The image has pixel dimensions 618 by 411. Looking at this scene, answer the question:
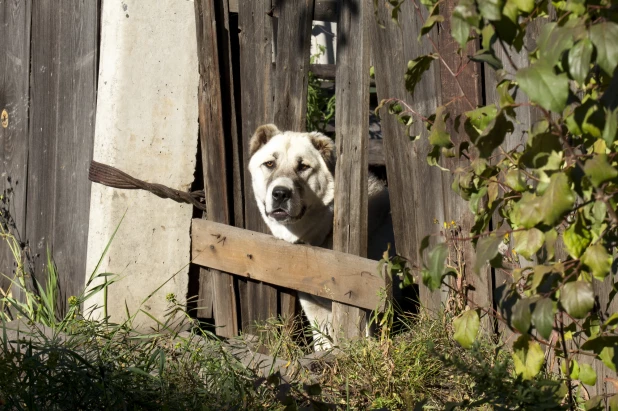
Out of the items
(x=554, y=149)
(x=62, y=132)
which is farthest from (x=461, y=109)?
(x=62, y=132)

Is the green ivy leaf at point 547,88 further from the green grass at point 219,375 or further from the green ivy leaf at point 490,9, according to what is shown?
the green grass at point 219,375

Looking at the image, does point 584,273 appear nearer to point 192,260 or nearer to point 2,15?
point 192,260

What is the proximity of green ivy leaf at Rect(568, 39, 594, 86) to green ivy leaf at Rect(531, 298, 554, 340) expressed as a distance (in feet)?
1.45

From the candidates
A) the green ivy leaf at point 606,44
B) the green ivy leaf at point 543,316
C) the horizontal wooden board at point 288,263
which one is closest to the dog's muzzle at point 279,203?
the horizontal wooden board at point 288,263

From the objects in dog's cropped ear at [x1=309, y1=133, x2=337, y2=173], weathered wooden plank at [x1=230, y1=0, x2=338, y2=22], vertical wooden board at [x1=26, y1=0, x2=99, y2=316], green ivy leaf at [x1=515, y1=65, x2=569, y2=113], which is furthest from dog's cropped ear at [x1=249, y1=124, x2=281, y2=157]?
green ivy leaf at [x1=515, y1=65, x2=569, y2=113]

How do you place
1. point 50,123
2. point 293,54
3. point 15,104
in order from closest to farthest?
point 293,54
point 50,123
point 15,104

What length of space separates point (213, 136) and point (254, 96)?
1.23 feet

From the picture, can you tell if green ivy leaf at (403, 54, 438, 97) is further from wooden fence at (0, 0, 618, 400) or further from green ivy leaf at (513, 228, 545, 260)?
wooden fence at (0, 0, 618, 400)

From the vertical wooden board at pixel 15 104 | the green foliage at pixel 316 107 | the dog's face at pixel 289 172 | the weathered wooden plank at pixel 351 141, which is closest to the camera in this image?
the weathered wooden plank at pixel 351 141

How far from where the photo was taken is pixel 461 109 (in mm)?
3271

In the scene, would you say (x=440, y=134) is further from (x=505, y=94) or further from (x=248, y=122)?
(x=248, y=122)

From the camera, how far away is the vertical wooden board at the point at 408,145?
11.4 feet

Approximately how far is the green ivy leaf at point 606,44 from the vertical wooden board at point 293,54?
298 cm

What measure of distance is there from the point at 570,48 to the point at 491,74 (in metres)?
1.95
